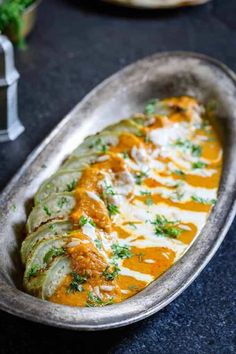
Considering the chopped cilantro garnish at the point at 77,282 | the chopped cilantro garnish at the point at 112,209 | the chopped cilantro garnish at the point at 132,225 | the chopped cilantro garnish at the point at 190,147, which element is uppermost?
the chopped cilantro garnish at the point at 77,282

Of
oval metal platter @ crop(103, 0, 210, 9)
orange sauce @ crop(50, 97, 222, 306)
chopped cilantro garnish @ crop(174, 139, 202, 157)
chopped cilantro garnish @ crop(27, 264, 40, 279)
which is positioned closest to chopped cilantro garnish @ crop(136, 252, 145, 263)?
orange sauce @ crop(50, 97, 222, 306)

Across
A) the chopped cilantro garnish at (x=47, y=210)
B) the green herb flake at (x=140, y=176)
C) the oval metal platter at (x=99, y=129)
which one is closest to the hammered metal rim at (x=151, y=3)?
the oval metal platter at (x=99, y=129)

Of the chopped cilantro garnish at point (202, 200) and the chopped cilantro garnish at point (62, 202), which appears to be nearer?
the chopped cilantro garnish at point (62, 202)

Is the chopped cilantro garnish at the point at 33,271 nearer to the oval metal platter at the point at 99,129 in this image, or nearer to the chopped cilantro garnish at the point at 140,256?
the oval metal platter at the point at 99,129

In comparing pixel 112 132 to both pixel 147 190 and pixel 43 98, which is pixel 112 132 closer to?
pixel 147 190

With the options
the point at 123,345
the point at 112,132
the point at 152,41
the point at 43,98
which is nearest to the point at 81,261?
the point at 123,345

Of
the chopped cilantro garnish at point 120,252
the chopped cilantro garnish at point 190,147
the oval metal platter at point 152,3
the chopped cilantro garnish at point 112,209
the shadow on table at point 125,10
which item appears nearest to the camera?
the chopped cilantro garnish at point 120,252

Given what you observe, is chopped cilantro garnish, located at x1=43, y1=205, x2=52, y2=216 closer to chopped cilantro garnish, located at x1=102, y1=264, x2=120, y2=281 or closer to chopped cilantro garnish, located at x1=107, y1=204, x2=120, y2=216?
chopped cilantro garnish, located at x1=107, y1=204, x2=120, y2=216
